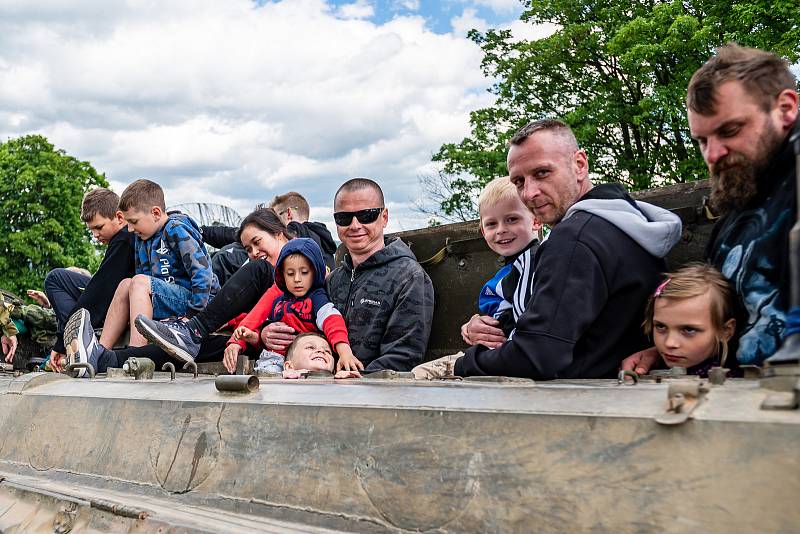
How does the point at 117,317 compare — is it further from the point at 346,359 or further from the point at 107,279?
the point at 346,359

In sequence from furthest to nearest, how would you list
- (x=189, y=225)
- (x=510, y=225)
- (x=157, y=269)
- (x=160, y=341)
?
(x=189, y=225) < (x=157, y=269) < (x=160, y=341) < (x=510, y=225)

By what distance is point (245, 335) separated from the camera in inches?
184

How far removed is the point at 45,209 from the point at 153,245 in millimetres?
24272

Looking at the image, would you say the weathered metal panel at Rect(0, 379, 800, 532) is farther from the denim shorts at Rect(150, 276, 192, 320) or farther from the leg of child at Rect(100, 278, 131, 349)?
the leg of child at Rect(100, 278, 131, 349)

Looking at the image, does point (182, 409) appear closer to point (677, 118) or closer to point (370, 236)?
point (370, 236)

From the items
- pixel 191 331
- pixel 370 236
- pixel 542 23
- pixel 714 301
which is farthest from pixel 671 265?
pixel 542 23

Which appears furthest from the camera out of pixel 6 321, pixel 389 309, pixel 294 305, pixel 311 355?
pixel 6 321

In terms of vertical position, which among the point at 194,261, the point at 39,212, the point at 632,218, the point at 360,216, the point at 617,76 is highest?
the point at 617,76

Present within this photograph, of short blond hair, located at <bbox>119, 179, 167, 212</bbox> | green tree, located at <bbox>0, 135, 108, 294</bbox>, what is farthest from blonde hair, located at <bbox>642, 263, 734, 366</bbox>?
green tree, located at <bbox>0, 135, 108, 294</bbox>

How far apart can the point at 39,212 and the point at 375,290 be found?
85.1ft

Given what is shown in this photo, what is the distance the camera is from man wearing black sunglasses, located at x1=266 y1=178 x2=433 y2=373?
4176 millimetres

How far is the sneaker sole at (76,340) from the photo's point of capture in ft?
14.5

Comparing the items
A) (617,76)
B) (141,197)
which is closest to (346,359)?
(141,197)

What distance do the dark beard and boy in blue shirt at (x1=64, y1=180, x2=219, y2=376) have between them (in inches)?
139
